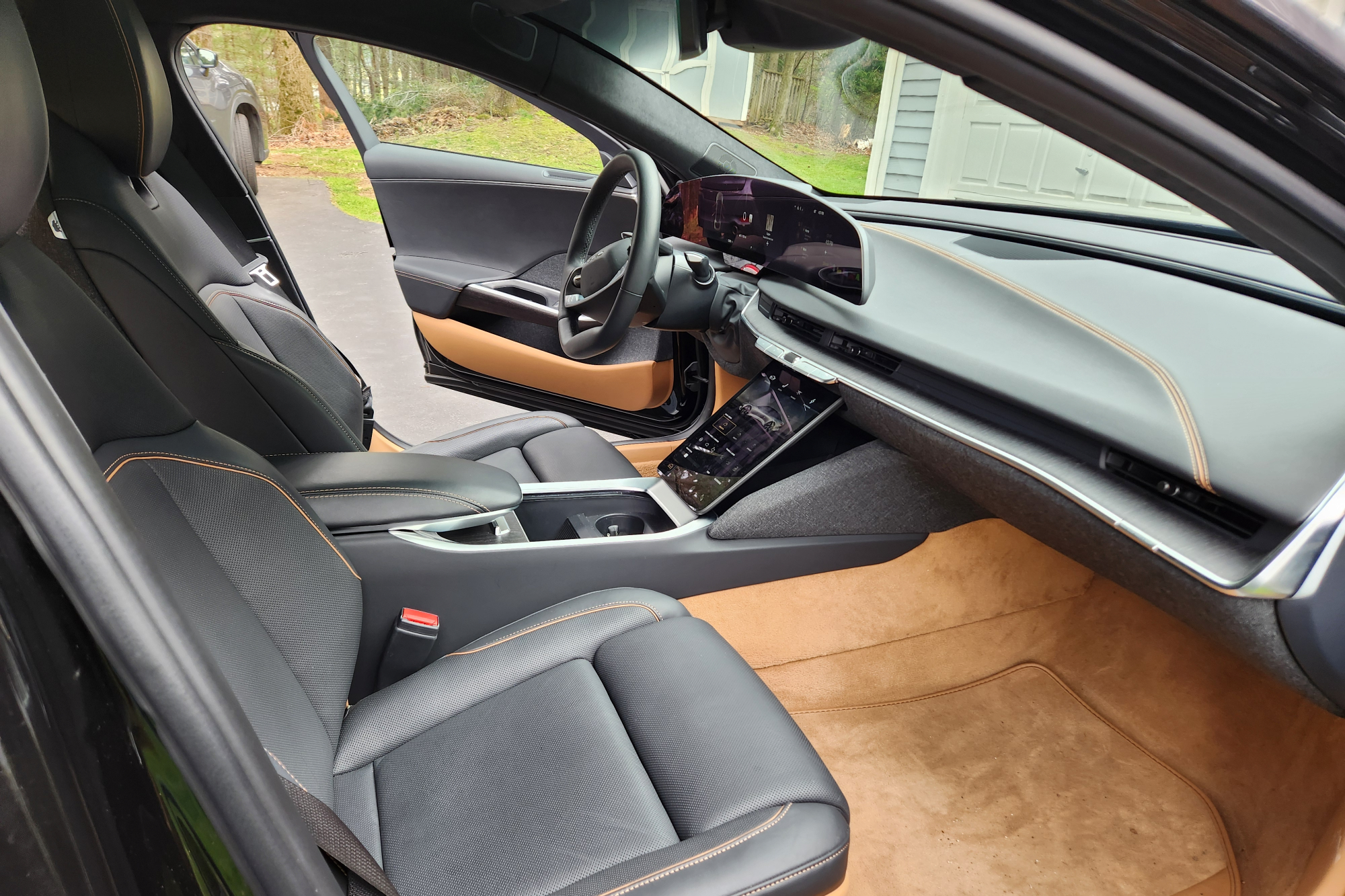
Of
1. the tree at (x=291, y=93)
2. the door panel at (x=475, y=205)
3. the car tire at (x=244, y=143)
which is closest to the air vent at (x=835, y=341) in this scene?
the door panel at (x=475, y=205)

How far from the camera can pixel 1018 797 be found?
1384 mm

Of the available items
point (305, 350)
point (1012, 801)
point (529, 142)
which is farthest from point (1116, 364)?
point (529, 142)

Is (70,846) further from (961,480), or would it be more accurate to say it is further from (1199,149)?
(961,480)

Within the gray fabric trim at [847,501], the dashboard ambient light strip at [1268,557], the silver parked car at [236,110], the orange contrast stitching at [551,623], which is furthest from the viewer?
the silver parked car at [236,110]

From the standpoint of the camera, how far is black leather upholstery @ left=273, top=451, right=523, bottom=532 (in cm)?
A: 125

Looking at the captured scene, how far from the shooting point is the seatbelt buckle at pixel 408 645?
1.26 metres

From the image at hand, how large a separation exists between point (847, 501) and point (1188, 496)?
618 mm

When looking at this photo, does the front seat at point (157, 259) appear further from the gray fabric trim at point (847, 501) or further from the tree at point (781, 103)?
the tree at point (781, 103)

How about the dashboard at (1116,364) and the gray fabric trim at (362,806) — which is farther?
the gray fabric trim at (362,806)

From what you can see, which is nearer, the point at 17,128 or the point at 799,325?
the point at 17,128

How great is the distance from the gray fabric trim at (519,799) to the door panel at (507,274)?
1230mm

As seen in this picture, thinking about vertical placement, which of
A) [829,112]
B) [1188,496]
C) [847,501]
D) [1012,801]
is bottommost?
[1012,801]

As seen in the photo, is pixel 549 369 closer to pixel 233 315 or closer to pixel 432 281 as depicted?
pixel 432 281

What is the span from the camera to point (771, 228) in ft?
5.22
